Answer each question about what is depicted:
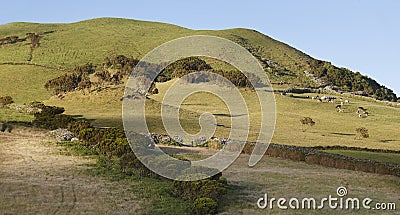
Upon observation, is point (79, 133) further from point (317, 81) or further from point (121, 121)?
point (317, 81)

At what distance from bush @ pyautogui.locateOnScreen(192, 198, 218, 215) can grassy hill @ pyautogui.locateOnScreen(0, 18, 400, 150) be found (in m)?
30.2

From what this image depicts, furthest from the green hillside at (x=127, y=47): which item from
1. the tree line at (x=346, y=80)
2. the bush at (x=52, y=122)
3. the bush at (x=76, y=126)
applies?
the bush at (x=76, y=126)

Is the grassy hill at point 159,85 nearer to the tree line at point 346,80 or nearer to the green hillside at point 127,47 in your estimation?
the green hillside at point 127,47

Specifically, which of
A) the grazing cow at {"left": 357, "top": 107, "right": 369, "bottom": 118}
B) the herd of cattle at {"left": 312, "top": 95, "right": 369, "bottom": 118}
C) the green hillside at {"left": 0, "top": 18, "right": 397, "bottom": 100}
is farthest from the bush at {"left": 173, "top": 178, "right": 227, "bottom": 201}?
the green hillside at {"left": 0, "top": 18, "right": 397, "bottom": 100}

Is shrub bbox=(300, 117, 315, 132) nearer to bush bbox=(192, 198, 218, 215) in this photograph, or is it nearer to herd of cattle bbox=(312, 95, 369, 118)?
herd of cattle bbox=(312, 95, 369, 118)

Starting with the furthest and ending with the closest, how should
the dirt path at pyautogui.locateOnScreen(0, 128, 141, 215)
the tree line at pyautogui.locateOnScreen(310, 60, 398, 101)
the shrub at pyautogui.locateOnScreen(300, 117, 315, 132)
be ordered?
1. the tree line at pyautogui.locateOnScreen(310, 60, 398, 101)
2. the shrub at pyautogui.locateOnScreen(300, 117, 315, 132)
3. the dirt path at pyautogui.locateOnScreen(0, 128, 141, 215)

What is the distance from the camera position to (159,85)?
3701 inches

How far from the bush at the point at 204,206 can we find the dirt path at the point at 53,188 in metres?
2.46

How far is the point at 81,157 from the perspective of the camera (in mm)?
31109

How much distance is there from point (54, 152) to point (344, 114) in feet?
185

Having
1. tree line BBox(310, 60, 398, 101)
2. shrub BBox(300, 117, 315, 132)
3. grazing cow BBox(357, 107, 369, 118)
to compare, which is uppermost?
tree line BBox(310, 60, 398, 101)

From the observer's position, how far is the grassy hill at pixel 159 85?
58.0 metres

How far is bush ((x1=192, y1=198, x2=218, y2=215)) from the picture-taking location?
19.0 meters

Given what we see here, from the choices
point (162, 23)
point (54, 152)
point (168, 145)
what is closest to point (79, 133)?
point (54, 152)
